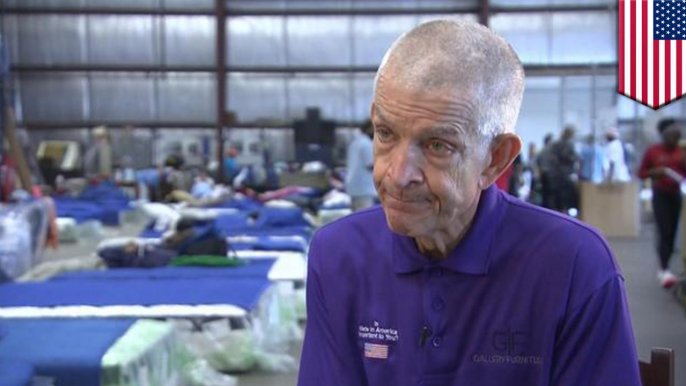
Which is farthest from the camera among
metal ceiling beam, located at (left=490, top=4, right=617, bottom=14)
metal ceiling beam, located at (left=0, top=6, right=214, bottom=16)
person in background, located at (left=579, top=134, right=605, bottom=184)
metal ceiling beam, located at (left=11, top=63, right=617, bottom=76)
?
metal ceiling beam, located at (left=0, top=6, right=214, bottom=16)

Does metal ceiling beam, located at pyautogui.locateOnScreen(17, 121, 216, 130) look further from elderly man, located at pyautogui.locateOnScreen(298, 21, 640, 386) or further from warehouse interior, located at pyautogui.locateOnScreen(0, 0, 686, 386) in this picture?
elderly man, located at pyautogui.locateOnScreen(298, 21, 640, 386)

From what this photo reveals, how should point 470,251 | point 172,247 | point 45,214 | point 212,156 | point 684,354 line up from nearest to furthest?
1. point 470,251
2. point 684,354
3. point 172,247
4. point 45,214
5. point 212,156

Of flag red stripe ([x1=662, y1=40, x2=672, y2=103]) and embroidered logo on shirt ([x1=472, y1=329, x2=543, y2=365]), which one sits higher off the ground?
flag red stripe ([x1=662, y1=40, x2=672, y2=103])

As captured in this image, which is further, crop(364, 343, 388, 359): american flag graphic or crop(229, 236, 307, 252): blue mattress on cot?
crop(229, 236, 307, 252): blue mattress on cot

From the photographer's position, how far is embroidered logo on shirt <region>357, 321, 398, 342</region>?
1169 millimetres

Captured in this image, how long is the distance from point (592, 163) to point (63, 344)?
9.55 metres

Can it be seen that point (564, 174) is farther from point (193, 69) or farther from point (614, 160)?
point (193, 69)

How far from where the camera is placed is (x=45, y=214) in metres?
7.50

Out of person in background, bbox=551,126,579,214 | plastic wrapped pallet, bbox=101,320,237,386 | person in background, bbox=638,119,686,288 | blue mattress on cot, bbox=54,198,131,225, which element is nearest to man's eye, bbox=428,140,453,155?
plastic wrapped pallet, bbox=101,320,237,386

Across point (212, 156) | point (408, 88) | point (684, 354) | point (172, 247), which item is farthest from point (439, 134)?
point (212, 156)

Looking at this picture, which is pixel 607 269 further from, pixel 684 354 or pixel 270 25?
pixel 270 25

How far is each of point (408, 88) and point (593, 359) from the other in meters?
0.39

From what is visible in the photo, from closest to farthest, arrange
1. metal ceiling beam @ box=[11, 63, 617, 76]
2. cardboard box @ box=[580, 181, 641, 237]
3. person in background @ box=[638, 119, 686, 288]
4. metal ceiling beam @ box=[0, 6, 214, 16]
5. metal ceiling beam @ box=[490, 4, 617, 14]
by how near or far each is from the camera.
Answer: person in background @ box=[638, 119, 686, 288] → cardboard box @ box=[580, 181, 641, 237] → metal ceiling beam @ box=[490, 4, 617, 14] → metal ceiling beam @ box=[11, 63, 617, 76] → metal ceiling beam @ box=[0, 6, 214, 16]

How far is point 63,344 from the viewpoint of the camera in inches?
134
